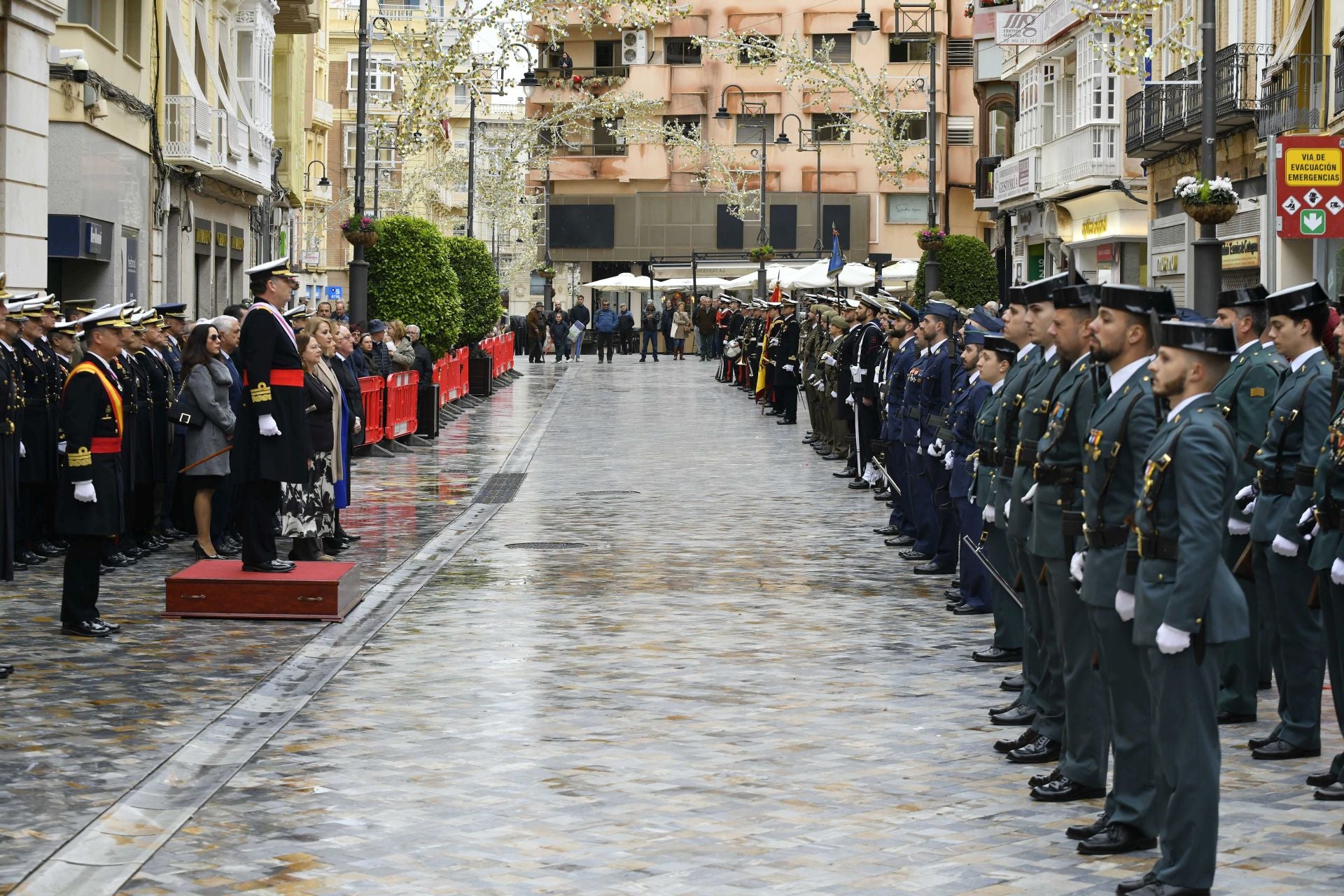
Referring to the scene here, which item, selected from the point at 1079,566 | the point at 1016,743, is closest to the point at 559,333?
the point at 1016,743

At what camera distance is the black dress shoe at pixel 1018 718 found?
9398mm

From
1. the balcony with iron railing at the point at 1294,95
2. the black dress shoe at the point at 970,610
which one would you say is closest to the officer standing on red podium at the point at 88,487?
the black dress shoe at the point at 970,610

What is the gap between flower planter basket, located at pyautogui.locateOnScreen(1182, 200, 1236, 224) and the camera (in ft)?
63.4

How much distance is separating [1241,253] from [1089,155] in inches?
441

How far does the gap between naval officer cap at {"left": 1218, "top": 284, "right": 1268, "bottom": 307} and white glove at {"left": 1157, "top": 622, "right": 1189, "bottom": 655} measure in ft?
12.9

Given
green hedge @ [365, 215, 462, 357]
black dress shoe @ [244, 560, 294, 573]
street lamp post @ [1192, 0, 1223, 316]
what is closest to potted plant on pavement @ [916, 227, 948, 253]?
green hedge @ [365, 215, 462, 357]

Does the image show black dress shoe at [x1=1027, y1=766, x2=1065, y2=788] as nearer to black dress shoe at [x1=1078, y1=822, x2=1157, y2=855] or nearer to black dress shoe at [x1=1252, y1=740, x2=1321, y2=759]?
black dress shoe at [x1=1078, y1=822, x2=1157, y2=855]

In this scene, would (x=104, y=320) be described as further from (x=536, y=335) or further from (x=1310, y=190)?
(x=536, y=335)

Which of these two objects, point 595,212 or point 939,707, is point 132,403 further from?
point 595,212

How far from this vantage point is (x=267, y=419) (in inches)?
510

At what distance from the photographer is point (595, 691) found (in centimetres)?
1030

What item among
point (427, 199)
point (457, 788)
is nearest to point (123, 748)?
point (457, 788)

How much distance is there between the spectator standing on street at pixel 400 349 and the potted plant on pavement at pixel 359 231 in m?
1.76

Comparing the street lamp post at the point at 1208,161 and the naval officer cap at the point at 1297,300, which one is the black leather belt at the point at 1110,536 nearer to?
the naval officer cap at the point at 1297,300
